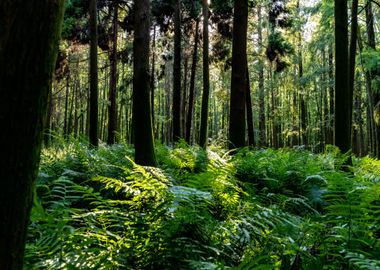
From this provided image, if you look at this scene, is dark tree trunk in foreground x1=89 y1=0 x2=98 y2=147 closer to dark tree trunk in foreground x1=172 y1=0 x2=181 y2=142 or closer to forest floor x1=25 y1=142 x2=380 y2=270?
dark tree trunk in foreground x1=172 y1=0 x2=181 y2=142

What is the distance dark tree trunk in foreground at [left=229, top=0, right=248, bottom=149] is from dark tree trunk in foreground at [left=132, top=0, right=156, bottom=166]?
11.3ft

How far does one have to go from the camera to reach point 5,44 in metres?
1.45

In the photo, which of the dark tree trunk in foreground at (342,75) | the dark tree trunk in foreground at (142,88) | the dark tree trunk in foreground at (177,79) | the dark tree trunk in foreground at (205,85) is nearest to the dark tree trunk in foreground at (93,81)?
the dark tree trunk in foreground at (177,79)

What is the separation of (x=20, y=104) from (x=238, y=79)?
26.9 ft

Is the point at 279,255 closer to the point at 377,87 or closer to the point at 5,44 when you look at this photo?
the point at 5,44

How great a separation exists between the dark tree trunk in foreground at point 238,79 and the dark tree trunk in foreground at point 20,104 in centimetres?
786

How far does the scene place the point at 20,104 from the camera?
1474 mm

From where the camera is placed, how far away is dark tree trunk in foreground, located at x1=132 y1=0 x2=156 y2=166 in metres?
6.21

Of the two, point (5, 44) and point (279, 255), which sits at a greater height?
point (5, 44)

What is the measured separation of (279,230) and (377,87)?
15530 millimetres

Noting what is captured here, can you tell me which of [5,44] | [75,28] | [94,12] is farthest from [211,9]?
[5,44]

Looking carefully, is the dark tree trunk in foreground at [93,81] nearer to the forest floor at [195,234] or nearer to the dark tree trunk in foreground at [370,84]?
the forest floor at [195,234]

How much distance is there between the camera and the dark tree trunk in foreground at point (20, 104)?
4.76 feet

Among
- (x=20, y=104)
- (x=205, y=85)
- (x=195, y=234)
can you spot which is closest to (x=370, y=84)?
(x=205, y=85)
